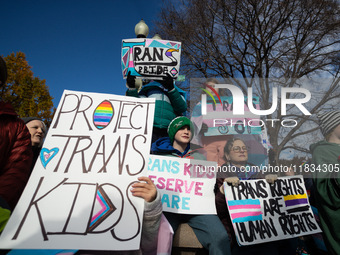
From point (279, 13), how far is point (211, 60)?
278cm

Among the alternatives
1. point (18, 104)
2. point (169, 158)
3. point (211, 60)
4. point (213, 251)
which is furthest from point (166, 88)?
point (18, 104)

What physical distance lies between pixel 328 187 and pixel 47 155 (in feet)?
7.53

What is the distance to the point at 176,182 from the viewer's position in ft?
6.81

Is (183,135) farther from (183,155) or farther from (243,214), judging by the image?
(243,214)

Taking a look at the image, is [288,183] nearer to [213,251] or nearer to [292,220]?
[292,220]

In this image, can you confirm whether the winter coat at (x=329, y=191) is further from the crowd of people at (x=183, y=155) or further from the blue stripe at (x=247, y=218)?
the blue stripe at (x=247, y=218)

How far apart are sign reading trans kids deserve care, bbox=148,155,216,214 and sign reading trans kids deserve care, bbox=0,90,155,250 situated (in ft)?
2.32

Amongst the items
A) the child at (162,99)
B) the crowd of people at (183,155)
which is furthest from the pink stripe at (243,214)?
the child at (162,99)

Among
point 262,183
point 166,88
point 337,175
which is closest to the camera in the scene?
point 337,175

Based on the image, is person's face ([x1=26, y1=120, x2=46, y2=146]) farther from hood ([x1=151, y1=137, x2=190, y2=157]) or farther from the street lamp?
the street lamp

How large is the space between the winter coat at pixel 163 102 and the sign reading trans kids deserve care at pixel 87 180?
1394mm

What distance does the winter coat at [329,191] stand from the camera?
75.0 inches

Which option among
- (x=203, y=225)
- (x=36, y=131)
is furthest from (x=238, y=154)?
(x=36, y=131)

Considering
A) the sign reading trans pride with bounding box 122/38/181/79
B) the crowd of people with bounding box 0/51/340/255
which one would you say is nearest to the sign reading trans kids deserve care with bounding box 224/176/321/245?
the crowd of people with bounding box 0/51/340/255
